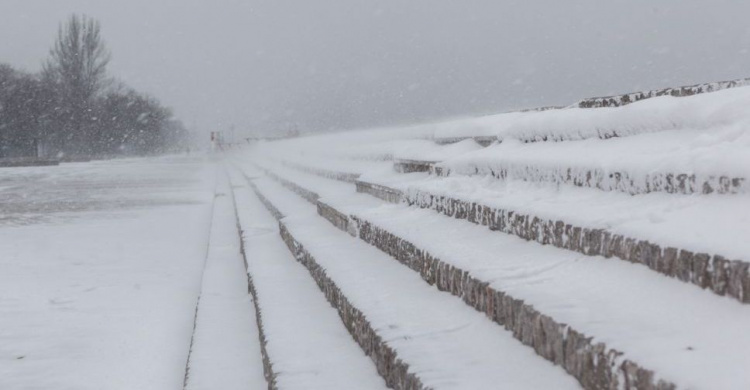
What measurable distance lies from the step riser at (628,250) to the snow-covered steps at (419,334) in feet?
1.40

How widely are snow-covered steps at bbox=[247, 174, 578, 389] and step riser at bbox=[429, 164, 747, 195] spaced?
2.67 feet

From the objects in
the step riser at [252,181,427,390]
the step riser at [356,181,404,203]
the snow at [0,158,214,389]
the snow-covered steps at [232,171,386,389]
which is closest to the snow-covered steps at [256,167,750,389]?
the step riser at [252,181,427,390]

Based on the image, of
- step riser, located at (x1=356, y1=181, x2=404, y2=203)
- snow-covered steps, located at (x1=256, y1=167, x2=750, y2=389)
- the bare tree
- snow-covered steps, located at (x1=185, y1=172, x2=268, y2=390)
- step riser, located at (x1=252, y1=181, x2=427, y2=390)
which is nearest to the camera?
snow-covered steps, located at (x1=256, y1=167, x2=750, y2=389)

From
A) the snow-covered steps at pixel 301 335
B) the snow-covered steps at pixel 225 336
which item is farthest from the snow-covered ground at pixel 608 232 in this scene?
the snow-covered steps at pixel 225 336

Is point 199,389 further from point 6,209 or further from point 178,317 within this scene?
point 6,209

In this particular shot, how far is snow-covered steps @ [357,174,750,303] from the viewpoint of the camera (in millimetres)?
1869

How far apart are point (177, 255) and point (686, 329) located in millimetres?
6172

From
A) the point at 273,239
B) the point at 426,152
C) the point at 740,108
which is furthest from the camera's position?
the point at 426,152

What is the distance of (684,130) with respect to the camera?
3281 millimetres

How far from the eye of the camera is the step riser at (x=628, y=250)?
180 cm

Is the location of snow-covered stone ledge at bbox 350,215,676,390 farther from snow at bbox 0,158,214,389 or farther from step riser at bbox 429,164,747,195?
snow at bbox 0,158,214,389

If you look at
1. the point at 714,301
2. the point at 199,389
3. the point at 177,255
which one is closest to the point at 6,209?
the point at 177,255

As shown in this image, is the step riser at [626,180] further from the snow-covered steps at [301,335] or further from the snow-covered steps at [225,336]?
the snow-covered steps at [225,336]

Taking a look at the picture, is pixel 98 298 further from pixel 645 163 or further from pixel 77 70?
pixel 77 70
